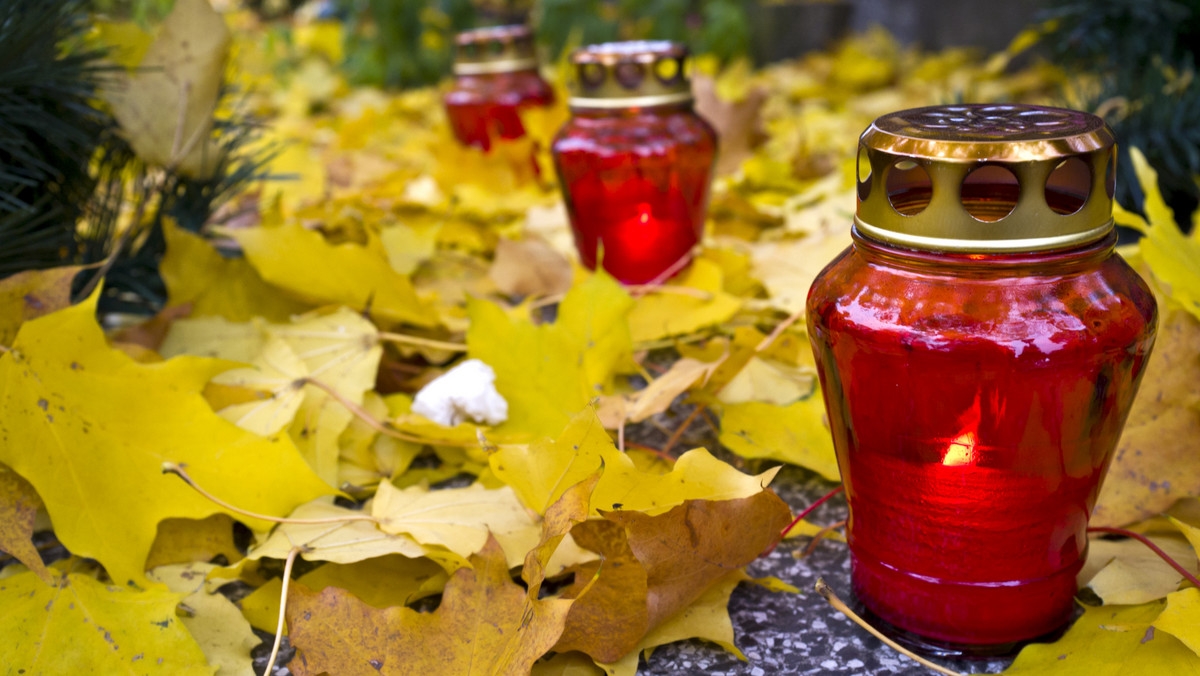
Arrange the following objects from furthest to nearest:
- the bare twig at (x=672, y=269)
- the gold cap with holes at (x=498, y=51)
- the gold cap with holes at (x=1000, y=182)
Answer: the gold cap with holes at (x=498, y=51) → the bare twig at (x=672, y=269) → the gold cap with holes at (x=1000, y=182)

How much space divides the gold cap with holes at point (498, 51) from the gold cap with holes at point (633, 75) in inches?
30.1

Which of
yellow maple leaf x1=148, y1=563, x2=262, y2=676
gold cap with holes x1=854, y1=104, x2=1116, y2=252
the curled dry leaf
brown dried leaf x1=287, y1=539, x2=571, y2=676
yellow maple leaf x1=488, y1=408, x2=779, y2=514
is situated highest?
gold cap with holes x1=854, y1=104, x2=1116, y2=252

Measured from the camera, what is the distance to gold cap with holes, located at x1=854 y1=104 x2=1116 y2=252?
1.51 feet

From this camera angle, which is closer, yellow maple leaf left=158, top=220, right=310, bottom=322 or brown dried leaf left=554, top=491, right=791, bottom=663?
brown dried leaf left=554, top=491, right=791, bottom=663

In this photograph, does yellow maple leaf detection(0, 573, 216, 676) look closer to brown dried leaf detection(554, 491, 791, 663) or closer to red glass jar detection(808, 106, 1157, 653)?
brown dried leaf detection(554, 491, 791, 663)

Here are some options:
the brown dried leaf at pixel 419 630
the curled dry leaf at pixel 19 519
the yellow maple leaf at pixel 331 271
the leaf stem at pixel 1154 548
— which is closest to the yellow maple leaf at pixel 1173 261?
the leaf stem at pixel 1154 548

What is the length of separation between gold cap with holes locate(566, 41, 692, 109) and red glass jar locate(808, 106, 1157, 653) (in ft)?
1.86

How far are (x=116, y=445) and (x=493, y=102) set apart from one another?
1.30 metres

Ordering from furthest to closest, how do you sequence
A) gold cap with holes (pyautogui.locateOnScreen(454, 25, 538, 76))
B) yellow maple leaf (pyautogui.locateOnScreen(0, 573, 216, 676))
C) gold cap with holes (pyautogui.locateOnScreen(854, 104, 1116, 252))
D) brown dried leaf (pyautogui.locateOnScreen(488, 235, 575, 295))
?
gold cap with holes (pyautogui.locateOnScreen(454, 25, 538, 76)) → brown dried leaf (pyautogui.locateOnScreen(488, 235, 575, 295)) → yellow maple leaf (pyautogui.locateOnScreen(0, 573, 216, 676)) → gold cap with holes (pyautogui.locateOnScreen(854, 104, 1116, 252))

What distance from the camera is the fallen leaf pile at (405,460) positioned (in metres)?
0.54

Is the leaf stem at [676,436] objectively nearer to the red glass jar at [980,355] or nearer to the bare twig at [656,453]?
the bare twig at [656,453]

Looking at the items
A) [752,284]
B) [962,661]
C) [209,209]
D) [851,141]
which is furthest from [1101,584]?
[851,141]

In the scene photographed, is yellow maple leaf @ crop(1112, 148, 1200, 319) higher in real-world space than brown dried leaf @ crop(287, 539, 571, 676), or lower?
higher

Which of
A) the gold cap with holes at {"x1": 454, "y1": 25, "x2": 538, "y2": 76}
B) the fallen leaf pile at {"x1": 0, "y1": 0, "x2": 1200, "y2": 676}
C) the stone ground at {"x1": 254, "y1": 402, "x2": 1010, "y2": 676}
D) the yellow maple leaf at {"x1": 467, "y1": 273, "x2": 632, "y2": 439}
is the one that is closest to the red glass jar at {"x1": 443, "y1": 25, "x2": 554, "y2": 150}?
the gold cap with holes at {"x1": 454, "y1": 25, "x2": 538, "y2": 76}
